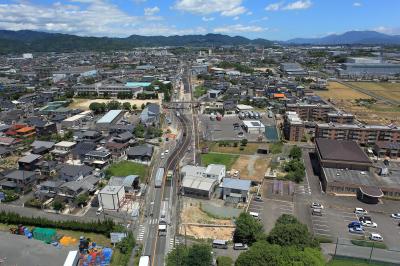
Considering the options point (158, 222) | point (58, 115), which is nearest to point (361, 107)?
point (158, 222)

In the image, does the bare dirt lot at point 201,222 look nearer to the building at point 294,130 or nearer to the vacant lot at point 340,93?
the building at point 294,130

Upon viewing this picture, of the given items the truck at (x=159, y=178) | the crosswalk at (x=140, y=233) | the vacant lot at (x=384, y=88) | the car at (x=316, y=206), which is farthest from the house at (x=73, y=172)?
the vacant lot at (x=384, y=88)

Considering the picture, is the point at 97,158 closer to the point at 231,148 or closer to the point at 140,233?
the point at 140,233

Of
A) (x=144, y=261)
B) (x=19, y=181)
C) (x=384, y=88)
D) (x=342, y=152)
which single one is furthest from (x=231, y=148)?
(x=384, y=88)

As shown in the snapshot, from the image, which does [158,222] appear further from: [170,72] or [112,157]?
[170,72]

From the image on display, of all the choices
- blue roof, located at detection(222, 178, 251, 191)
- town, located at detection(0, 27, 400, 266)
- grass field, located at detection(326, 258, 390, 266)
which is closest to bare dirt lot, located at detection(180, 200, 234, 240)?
town, located at detection(0, 27, 400, 266)

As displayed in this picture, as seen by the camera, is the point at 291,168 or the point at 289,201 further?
the point at 291,168

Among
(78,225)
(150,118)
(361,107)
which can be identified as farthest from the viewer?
(361,107)
